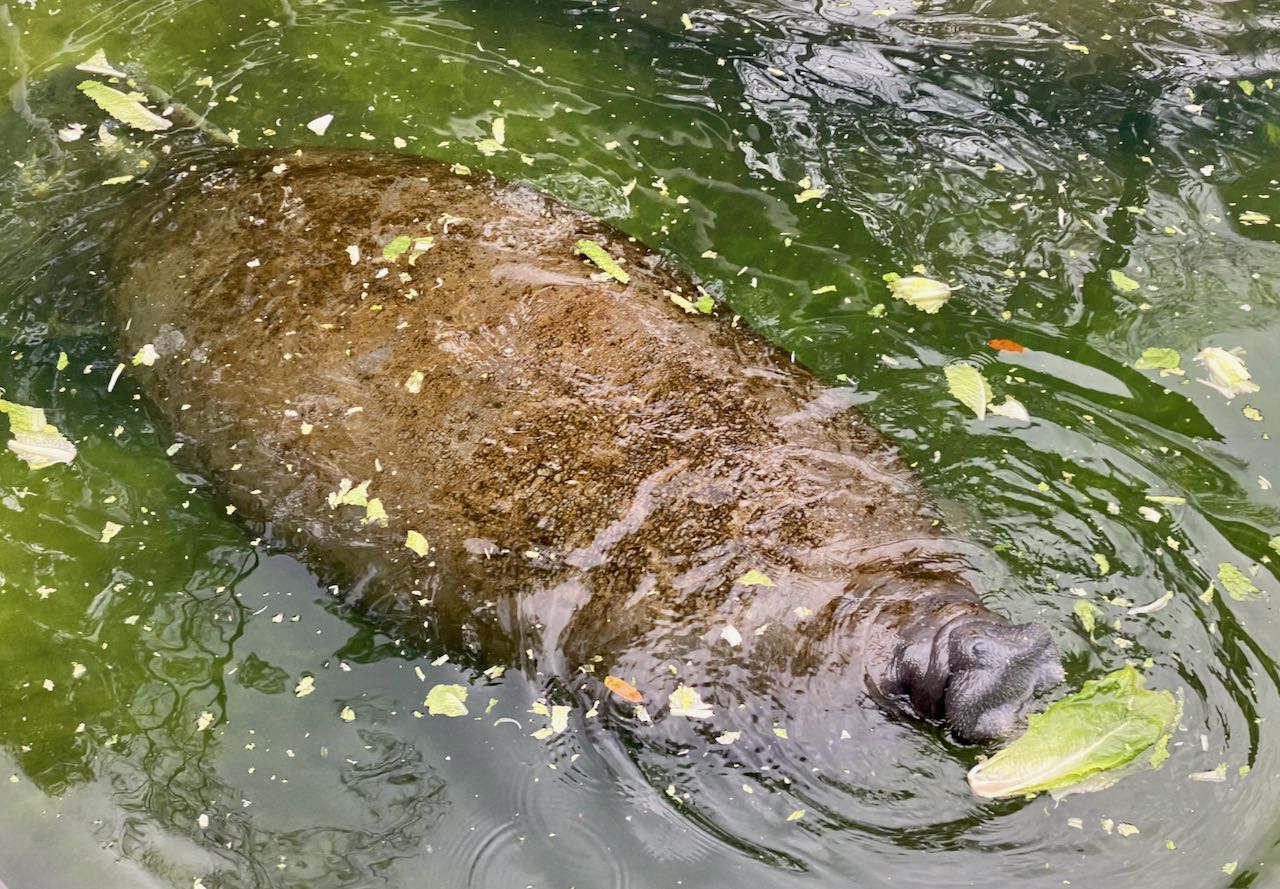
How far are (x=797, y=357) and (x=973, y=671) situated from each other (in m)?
2.13

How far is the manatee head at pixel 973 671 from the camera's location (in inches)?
128

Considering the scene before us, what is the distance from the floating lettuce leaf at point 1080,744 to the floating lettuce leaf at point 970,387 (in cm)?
155

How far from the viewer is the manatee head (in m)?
3.26

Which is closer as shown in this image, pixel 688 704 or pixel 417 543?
pixel 688 704

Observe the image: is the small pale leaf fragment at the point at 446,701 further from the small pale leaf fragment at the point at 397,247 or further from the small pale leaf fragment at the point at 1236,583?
the small pale leaf fragment at the point at 1236,583

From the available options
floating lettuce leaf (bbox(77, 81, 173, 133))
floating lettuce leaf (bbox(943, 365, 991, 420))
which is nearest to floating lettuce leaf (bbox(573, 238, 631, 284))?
floating lettuce leaf (bbox(943, 365, 991, 420))

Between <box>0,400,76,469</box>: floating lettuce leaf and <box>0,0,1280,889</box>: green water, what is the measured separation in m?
0.08

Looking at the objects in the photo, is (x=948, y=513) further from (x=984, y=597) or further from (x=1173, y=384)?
(x=1173, y=384)

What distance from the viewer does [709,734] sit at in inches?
143

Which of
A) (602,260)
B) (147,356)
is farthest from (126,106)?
(602,260)

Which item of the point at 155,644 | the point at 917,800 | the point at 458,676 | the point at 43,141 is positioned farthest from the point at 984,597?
the point at 43,141

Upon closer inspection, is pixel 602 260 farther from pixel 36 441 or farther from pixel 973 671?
pixel 36 441

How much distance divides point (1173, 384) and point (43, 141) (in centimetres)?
633

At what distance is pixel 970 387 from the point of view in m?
4.94
